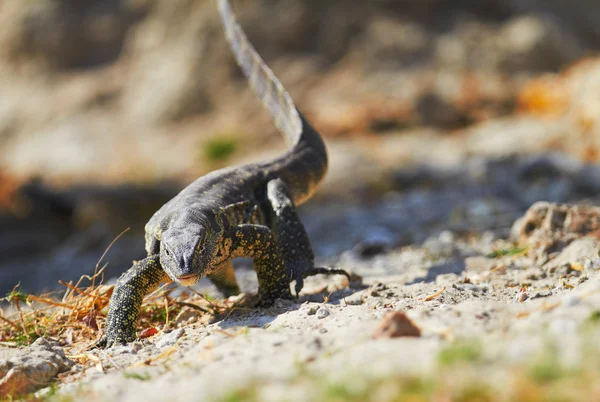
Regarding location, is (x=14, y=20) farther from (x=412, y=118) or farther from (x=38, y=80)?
(x=412, y=118)

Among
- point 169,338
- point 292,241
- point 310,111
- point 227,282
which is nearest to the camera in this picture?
point 169,338

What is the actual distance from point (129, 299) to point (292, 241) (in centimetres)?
161

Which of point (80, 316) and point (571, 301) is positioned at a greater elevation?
point (571, 301)

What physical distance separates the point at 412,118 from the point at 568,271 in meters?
11.9

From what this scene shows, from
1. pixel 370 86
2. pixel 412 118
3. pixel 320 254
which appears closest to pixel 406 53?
pixel 370 86

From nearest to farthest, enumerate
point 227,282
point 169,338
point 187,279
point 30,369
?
point 30,369
point 187,279
point 169,338
point 227,282

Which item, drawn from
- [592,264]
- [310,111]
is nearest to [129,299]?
[592,264]

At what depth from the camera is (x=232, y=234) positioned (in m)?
5.16

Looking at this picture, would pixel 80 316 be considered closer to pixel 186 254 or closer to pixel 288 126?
pixel 186 254

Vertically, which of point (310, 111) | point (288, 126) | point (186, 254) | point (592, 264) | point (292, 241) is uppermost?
point (288, 126)

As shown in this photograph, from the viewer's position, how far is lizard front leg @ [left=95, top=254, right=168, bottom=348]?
479 centimetres

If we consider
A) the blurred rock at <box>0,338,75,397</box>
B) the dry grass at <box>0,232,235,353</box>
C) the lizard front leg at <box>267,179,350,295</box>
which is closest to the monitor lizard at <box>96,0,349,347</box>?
the lizard front leg at <box>267,179,350,295</box>

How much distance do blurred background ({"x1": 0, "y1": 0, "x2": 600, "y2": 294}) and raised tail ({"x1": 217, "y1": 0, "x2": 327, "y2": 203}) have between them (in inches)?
120

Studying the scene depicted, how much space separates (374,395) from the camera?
256 cm
